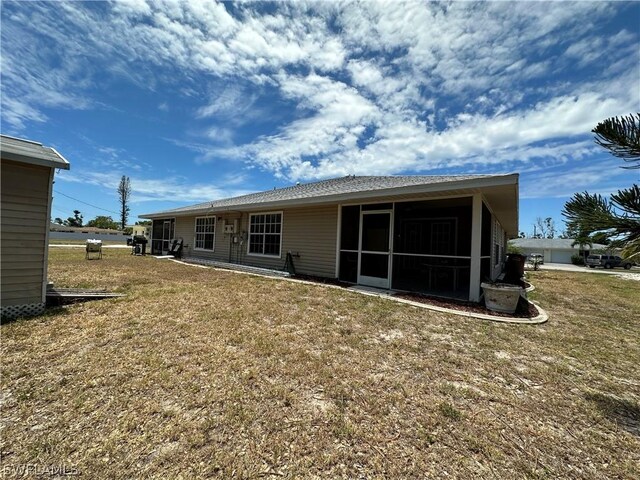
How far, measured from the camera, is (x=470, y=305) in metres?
6.07

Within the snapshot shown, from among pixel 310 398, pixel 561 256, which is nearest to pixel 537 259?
pixel 561 256

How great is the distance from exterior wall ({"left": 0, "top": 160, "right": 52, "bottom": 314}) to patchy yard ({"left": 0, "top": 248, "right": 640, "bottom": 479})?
52 centimetres

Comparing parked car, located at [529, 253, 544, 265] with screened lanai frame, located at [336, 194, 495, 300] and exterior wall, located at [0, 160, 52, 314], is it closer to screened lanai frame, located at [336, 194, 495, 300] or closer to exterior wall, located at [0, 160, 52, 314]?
screened lanai frame, located at [336, 194, 495, 300]

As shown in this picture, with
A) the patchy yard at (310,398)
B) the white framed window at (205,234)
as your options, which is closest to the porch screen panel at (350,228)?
the patchy yard at (310,398)

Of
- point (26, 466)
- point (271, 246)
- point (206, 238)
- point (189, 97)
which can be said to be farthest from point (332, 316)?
point (206, 238)

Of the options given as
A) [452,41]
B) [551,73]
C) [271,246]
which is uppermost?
[452,41]

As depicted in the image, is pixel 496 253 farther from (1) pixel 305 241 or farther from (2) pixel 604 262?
(2) pixel 604 262

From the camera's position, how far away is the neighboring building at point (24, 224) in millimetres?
4031

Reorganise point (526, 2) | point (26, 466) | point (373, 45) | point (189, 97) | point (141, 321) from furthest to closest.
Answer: point (189, 97)
point (373, 45)
point (526, 2)
point (141, 321)
point (26, 466)

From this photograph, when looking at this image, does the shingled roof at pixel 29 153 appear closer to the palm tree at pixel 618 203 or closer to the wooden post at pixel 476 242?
the palm tree at pixel 618 203

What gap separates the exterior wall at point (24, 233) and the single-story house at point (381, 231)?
605cm

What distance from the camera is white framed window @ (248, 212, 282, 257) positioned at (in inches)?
416

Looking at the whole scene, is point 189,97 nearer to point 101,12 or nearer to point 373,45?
point 101,12

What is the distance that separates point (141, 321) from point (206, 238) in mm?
10659
